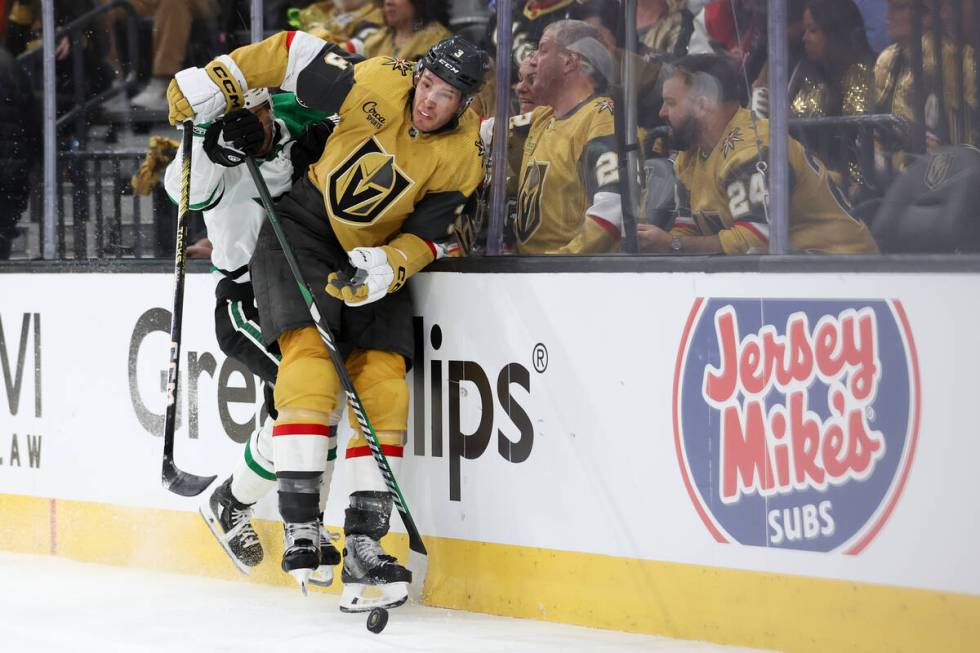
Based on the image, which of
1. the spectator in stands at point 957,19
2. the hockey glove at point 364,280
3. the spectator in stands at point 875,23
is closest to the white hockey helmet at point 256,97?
the hockey glove at point 364,280

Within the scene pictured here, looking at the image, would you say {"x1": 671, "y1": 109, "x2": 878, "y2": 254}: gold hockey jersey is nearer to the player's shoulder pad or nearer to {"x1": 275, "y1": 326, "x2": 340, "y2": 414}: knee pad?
the player's shoulder pad

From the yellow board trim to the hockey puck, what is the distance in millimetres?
321

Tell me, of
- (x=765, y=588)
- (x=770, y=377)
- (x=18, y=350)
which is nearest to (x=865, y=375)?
(x=770, y=377)

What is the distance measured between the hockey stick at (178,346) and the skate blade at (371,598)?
2.05 feet

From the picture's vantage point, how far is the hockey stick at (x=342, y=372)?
350cm

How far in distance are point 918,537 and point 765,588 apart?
1.20ft

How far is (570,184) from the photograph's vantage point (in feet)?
11.8

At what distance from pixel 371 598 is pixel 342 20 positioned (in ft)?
5.16

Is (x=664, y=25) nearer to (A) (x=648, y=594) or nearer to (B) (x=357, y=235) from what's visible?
(B) (x=357, y=235)

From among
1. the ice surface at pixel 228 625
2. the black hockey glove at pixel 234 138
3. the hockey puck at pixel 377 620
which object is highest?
the black hockey glove at pixel 234 138

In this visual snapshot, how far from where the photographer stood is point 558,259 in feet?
11.5

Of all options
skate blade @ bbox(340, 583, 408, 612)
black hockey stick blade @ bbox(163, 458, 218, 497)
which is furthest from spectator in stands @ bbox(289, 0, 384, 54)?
skate blade @ bbox(340, 583, 408, 612)

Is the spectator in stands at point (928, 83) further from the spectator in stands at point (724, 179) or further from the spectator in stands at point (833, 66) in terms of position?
the spectator in stands at point (724, 179)

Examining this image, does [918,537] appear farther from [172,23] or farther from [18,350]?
[18,350]
